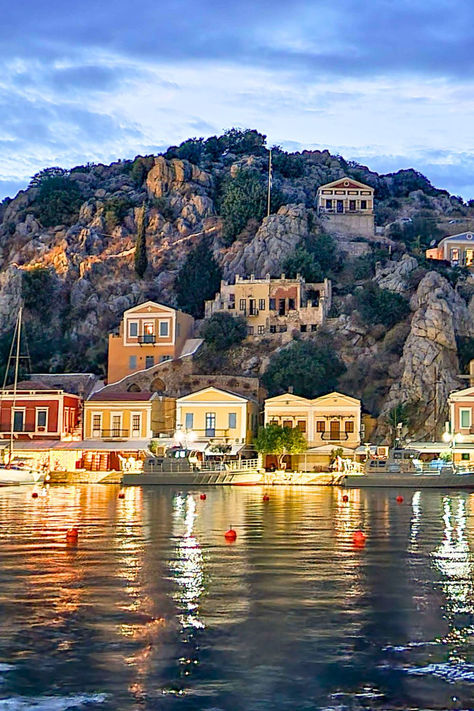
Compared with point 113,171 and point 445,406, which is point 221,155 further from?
point 445,406

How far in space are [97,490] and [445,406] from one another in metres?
39.1

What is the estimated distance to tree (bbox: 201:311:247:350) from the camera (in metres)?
100

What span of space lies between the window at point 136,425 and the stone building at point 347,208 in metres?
51.3

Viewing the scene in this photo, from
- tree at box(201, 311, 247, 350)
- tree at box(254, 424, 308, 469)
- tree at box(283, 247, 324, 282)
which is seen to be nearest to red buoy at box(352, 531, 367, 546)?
tree at box(254, 424, 308, 469)

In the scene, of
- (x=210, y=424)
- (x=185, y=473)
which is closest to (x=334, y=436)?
(x=210, y=424)

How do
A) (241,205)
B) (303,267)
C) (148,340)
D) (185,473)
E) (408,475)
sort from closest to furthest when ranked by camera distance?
(408,475) < (185,473) < (148,340) < (303,267) < (241,205)

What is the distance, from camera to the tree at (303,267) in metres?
110

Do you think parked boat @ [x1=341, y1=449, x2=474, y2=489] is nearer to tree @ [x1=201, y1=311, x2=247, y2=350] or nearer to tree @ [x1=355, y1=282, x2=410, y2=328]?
tree @ [x1=201, y1=311, x2=247, y2=350]

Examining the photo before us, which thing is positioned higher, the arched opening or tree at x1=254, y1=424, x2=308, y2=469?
the arched opening

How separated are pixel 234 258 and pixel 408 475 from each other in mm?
56402

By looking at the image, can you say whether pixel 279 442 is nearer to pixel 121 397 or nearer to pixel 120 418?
pixel 120 418

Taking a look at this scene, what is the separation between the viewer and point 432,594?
2014 cm

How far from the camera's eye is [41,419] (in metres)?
84.6

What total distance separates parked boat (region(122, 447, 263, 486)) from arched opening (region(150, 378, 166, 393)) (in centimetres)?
2395
